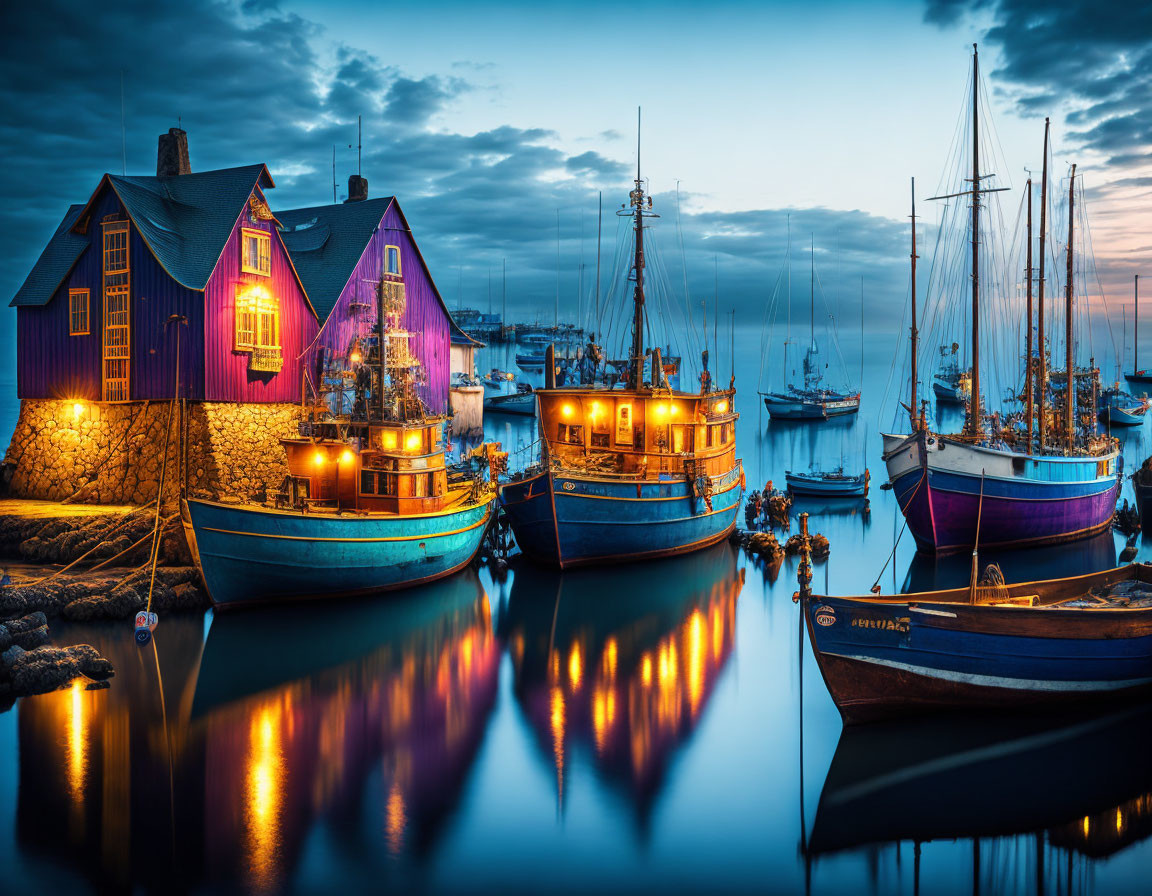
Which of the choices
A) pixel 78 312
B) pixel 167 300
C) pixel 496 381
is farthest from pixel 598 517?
pixel 496 381

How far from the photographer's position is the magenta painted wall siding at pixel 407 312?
31438 millimetres

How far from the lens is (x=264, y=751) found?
1383cm

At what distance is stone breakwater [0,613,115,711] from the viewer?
15.8 meters

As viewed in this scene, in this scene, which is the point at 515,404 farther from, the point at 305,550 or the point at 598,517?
the point at 305,550

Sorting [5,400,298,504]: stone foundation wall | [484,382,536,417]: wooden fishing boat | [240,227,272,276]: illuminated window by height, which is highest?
[240,227,272,276]: illuminated window

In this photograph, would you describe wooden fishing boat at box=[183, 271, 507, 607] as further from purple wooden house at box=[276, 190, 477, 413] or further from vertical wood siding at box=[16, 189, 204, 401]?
purple wooden house at box=[276, 190, 477, 413]

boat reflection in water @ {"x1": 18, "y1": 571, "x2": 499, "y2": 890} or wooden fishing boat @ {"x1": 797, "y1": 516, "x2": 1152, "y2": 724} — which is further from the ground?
wooden fishing boat @ {"x1": 797, "y1": 516, "x2": 1152, "y2": 724}

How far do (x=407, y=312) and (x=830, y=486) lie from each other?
22.0 meters

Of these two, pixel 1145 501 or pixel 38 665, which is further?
pixel 1145 501

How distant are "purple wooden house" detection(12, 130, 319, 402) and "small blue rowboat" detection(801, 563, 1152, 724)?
2043 cm

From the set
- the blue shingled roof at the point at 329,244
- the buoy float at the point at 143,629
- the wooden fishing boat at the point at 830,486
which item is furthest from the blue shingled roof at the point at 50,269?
the wooden fishing boat at the point at 830,486

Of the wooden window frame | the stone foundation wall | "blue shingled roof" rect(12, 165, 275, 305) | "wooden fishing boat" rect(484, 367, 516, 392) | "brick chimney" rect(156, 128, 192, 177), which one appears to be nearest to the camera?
the stone foundation wall

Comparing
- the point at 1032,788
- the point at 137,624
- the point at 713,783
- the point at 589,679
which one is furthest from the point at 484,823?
the point at 137,624

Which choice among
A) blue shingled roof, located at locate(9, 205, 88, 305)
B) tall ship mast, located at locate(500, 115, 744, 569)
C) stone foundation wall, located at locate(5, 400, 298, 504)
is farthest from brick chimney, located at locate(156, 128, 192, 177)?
tall ship mast, located at locate(500, 115, 744, 569)
